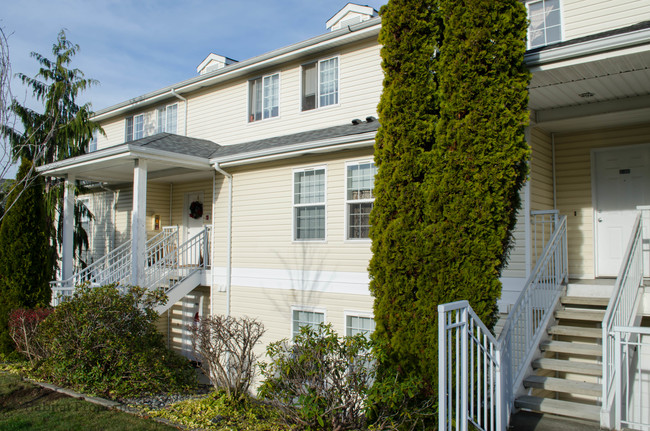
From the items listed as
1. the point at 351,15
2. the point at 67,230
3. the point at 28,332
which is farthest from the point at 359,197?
the point at 67,230

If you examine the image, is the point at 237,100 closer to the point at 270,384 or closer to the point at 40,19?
the point at 40,19

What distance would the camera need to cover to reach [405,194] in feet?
20.0

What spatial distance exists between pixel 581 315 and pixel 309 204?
5.34 metres

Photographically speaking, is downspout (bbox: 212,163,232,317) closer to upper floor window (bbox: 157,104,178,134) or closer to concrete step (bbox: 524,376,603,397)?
upper floor window (bbox: 157,104,178,134)

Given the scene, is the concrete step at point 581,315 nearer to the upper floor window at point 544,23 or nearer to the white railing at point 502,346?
the white railing at point 502,346

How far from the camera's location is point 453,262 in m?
5.67

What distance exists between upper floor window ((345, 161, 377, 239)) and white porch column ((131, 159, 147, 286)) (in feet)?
14.0

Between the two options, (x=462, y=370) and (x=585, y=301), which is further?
(x=585, y=301)

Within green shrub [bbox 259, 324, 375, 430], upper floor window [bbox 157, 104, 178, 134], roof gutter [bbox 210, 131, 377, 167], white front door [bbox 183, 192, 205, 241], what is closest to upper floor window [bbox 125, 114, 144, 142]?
upper floor window [bbox 157, 104, 178, 134]

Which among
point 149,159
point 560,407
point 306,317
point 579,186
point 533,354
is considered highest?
point 149,159

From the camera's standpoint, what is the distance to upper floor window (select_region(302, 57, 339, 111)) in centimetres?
1128

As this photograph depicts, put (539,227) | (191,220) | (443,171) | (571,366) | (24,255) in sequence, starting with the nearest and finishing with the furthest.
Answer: (443,171)
(571,366)
(539,227)
(24,255)
(191,220)

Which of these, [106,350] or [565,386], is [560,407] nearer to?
[565,386]

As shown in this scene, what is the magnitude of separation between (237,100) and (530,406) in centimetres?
1011
